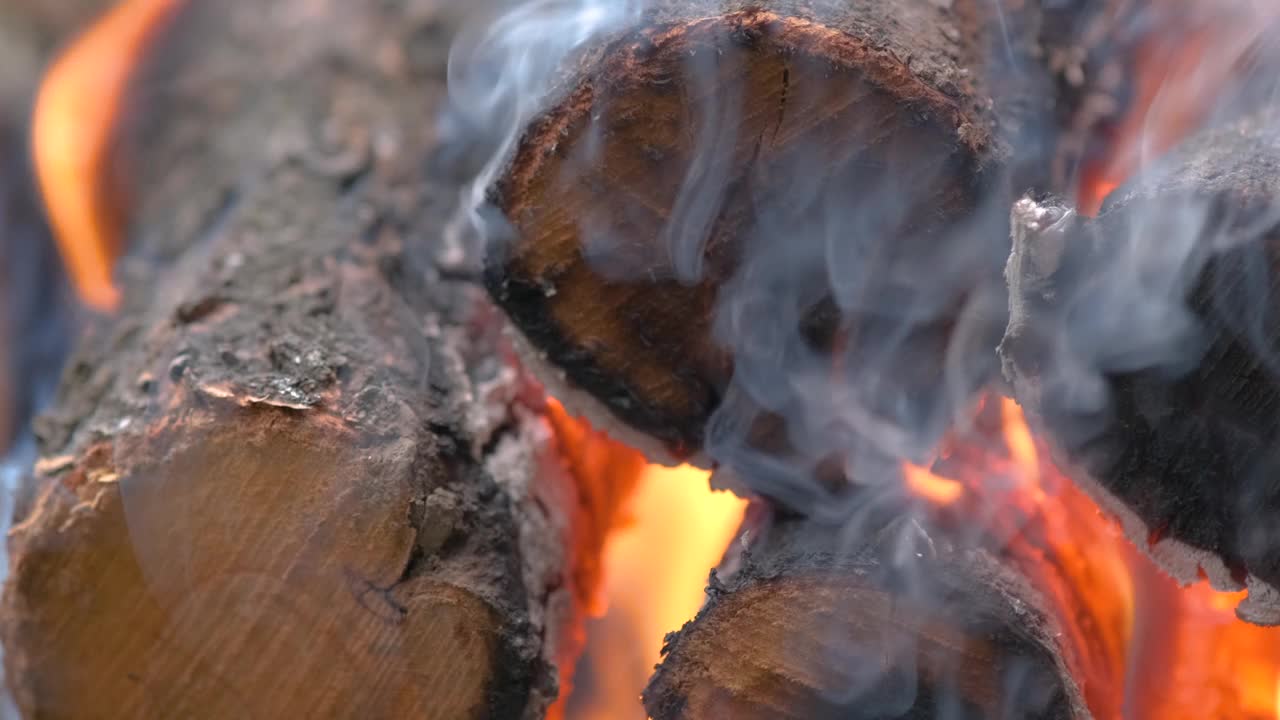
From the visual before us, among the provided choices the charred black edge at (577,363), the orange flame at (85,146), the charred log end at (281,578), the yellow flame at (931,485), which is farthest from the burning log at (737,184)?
the orange flame at (85,146)

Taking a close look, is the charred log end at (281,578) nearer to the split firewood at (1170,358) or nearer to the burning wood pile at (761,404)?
the burning wood pile at (761,404)

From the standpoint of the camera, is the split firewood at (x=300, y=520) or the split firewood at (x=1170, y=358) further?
the split firewood at (x=300, y=520)

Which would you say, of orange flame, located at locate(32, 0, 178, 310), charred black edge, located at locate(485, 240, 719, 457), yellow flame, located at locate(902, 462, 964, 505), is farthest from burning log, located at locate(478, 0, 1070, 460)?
orange flame, located at locate(32, 0, 178, 310)

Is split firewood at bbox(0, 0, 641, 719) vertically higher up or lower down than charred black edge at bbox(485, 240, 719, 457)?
lower down

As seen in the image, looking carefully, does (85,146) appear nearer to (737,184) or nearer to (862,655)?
(737,184)

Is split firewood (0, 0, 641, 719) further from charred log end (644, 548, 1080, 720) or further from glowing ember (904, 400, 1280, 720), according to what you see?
glowing ember (904, 400, 1280, 720)

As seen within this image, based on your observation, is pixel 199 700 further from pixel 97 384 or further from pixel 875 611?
pixel 875 611

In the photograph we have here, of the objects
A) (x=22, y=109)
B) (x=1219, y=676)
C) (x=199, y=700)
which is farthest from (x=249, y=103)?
(x=1219, y=676)
